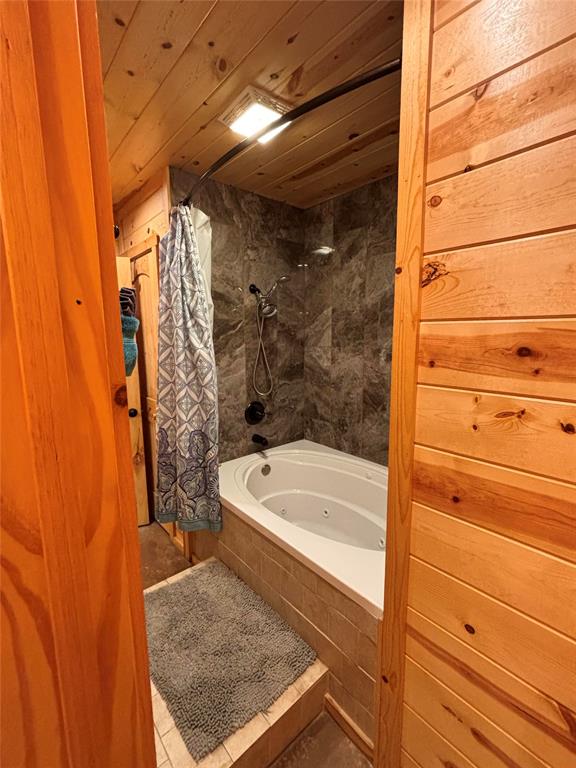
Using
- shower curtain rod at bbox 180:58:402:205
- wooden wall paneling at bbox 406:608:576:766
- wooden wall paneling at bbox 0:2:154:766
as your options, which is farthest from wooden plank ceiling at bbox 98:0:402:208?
wooden wall paneling at bbox 406:608:576:766

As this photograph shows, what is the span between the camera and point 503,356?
679 millimetres

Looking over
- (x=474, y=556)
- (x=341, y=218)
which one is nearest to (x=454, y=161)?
(x=474, y=556)

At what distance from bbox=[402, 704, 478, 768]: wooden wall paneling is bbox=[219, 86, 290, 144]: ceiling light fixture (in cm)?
203

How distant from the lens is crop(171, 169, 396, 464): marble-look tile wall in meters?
2.13

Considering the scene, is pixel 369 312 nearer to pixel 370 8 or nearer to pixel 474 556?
pixel 370 8

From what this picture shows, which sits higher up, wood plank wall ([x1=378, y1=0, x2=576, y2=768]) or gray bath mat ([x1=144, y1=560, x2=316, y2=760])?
wood plank wall ([x1=378, y1=0, x2=576, y2=768])

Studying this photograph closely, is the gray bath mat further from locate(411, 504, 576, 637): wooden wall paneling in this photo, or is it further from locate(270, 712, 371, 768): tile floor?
locate(411, 504, 576, 637): wooden wall paneling

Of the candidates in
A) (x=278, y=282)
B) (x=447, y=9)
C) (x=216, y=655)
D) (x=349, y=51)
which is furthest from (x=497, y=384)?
(x=278, y=282)

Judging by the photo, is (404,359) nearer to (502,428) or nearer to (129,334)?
(502,428)

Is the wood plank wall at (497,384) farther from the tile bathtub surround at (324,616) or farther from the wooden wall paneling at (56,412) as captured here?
the wooden wall paneling at (56,412)

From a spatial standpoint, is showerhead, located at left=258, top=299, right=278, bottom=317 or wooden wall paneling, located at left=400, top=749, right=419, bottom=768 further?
showerhead, located at left=258, top=299, right=278, bottom=317

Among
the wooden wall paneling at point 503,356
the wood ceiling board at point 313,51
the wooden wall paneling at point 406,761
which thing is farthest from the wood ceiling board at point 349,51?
the wooden wall paneling at point 406,761

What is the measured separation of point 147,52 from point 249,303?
134cm

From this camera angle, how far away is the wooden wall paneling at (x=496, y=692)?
683 mm
